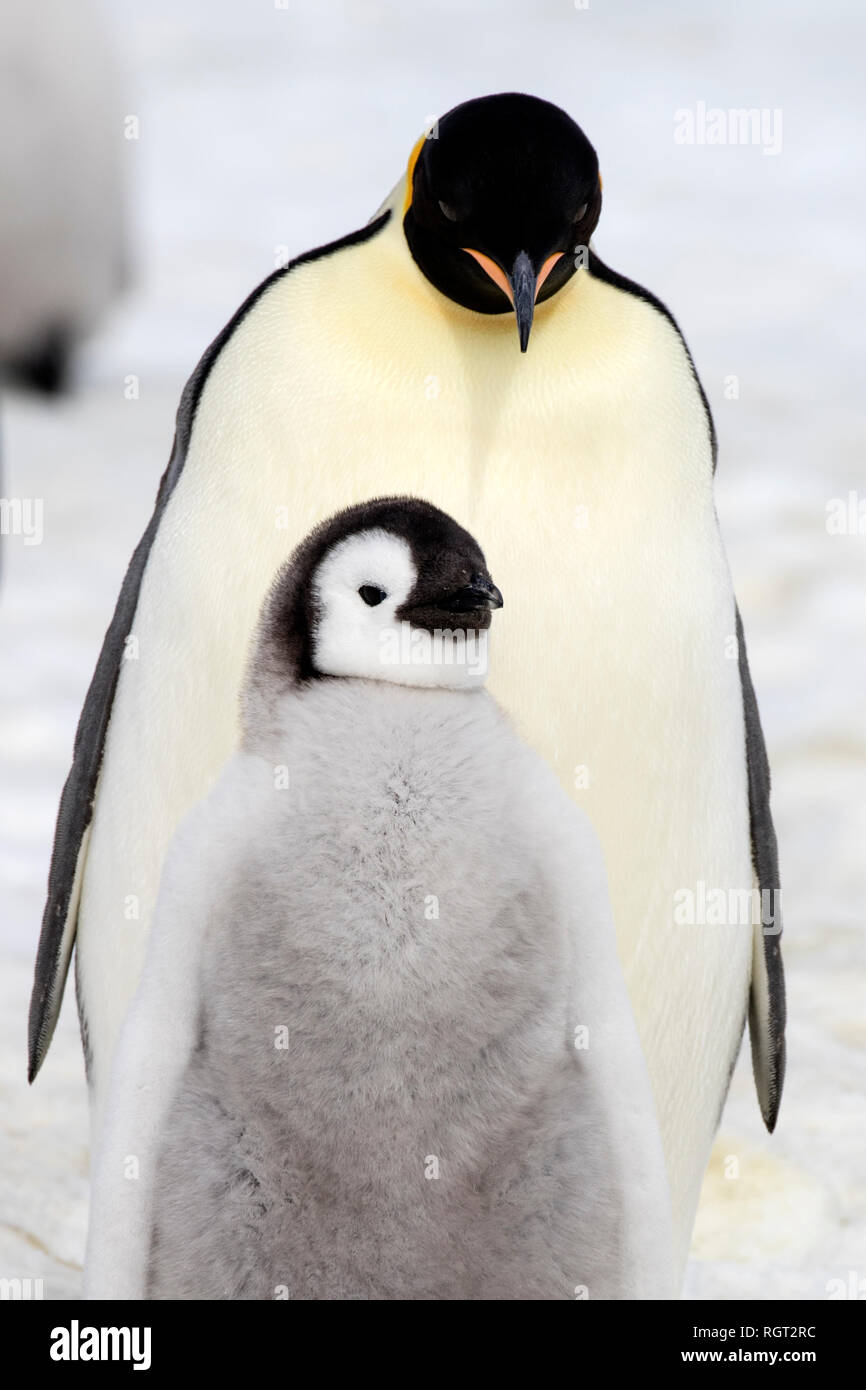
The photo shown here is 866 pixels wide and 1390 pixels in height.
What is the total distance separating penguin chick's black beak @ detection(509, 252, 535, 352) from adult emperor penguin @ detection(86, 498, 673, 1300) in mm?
172

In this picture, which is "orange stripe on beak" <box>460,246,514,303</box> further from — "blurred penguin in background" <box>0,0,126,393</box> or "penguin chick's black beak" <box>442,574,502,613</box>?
"blurred penguin in background" <box>0,0,126,393</box>

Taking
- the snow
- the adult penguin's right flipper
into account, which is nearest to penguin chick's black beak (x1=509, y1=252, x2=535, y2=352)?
the adult penguin's right flipper

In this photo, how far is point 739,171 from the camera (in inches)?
260

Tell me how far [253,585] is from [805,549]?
2478 millimetres

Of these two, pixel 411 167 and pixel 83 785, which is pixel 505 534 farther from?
pixel 83 785

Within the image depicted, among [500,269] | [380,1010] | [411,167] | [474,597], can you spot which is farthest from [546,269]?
[380,1010]

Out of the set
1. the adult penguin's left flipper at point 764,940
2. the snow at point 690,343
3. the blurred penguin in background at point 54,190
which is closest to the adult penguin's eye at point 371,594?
the adult penguin's left flipper at point 764,940

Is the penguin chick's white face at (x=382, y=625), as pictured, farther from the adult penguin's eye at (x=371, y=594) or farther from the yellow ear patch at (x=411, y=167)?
the yellow ear patch at (x=411, y=167)

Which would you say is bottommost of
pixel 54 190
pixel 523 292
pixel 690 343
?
pixel 523 292

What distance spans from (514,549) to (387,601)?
249mm

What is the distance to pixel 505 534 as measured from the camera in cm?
121

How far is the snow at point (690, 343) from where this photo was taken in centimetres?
170

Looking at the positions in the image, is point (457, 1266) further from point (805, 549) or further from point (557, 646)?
point (805, 549)

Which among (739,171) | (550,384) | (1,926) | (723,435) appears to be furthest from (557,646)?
(739,171)
